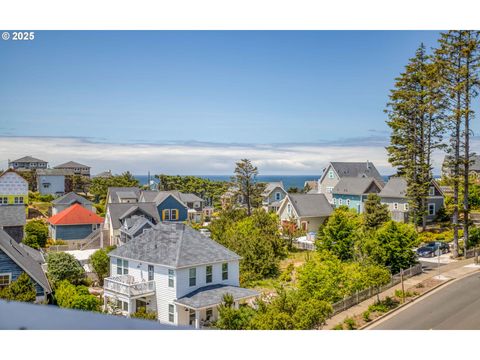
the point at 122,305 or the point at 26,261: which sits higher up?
the point at 26,261

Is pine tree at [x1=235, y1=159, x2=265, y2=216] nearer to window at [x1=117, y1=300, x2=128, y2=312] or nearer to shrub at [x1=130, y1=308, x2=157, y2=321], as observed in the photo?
shrub at [x1=130, y1=308, x2=157, y2=321]

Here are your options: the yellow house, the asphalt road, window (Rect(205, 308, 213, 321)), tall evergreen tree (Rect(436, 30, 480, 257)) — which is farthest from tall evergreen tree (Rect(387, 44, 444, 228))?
the yellow house

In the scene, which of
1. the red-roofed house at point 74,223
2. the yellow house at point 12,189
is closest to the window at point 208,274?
the red-roofed house at point 74,223

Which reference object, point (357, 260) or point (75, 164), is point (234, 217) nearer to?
point (357, 260)

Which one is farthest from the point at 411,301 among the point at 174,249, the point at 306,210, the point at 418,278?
the point at 306,210

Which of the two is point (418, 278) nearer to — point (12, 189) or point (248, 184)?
point (248, 184)

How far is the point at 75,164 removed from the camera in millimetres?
8969

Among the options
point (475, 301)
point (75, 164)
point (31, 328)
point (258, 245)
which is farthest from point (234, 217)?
point (31, 328)

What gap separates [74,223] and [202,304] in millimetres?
4421

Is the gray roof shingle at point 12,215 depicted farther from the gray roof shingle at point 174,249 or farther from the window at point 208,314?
the window at point 208,314

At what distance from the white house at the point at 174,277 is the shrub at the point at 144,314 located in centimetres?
12

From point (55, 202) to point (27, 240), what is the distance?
1.09 meters

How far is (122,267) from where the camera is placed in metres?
9.36

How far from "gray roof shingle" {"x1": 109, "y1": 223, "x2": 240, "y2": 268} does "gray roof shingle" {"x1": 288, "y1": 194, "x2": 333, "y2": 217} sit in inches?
357
